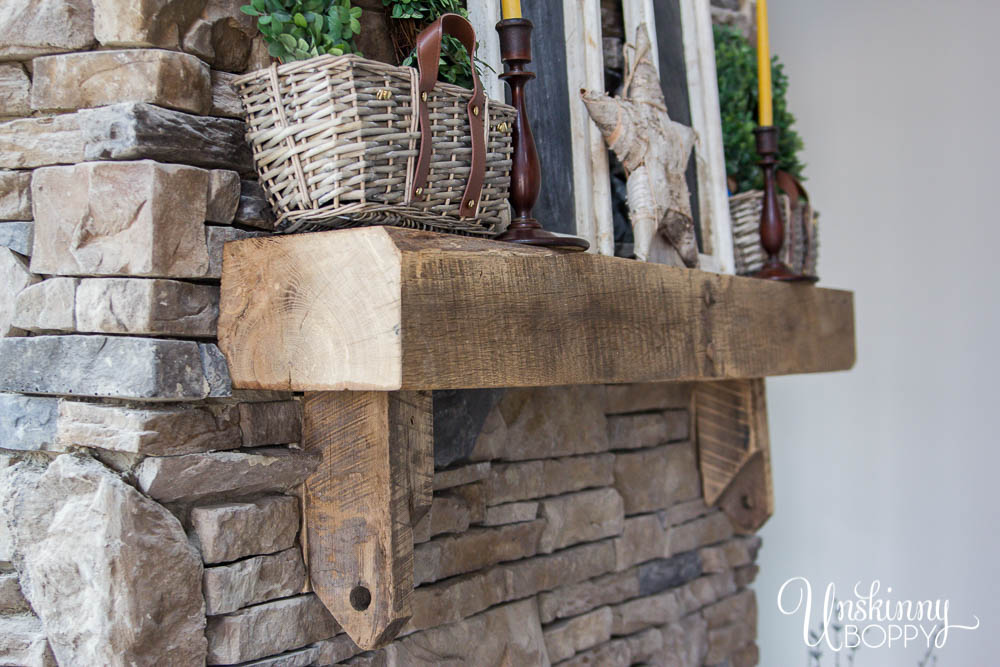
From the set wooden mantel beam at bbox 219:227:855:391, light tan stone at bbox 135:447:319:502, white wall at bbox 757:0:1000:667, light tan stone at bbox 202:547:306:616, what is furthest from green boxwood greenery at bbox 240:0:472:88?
white wall at bbox 757:0:1000:667

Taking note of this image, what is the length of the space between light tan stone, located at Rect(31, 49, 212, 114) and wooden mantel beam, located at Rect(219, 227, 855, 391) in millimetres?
181

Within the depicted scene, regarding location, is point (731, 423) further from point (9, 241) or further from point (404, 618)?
point (9, 241)

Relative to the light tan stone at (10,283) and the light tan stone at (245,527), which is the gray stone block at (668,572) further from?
the light tan stone at (10,283)

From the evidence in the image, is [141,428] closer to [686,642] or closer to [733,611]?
[686,642]

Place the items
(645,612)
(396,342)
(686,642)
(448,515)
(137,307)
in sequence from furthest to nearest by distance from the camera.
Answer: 1. (686,642)
2. (645,612)
3. (448,515)
4. (137,307)
5. (396,342)

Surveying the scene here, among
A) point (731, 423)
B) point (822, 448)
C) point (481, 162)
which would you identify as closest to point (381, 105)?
point (481, 162)

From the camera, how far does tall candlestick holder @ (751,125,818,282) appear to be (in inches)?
69.2

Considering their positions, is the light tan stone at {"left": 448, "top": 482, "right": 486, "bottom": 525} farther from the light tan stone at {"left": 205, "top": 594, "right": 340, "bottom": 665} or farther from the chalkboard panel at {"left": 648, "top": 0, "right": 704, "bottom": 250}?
the chalkboard panel at {"left": 648, "top": 0, "right": 704, "bottom": 250}

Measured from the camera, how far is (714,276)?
1499mm

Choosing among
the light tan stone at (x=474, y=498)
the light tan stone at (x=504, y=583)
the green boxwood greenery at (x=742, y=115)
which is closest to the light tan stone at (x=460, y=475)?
the light tan stone at (x=474, y=498)

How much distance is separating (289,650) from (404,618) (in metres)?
0.15

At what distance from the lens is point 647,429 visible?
198 centimetres

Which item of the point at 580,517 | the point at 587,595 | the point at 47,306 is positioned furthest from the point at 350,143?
the point at 587,595

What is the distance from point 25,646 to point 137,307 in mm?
409
